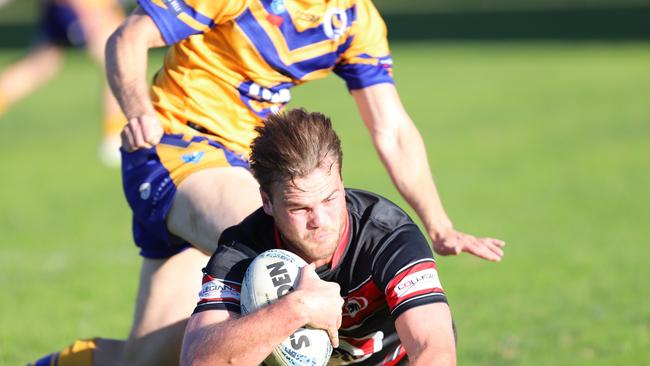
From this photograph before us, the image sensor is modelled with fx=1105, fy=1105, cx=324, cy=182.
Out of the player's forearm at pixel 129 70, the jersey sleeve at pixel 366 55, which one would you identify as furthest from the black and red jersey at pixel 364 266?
the jersey sleeve at pixel 366 55

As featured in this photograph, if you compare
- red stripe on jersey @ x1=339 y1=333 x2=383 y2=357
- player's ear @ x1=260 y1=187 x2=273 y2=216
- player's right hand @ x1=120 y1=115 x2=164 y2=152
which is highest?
player's right hand @ x1=120 y1=115 x2=164 y2=152

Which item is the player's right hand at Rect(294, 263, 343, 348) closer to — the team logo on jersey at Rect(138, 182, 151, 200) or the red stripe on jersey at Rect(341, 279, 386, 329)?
the red stripe on jersey at Rect(341, 279, 386, 329)

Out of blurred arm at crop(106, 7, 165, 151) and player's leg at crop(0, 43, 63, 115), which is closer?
blurred arm at crop(106, 7, 165, 151)

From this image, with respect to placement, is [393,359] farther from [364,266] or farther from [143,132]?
[143,132]

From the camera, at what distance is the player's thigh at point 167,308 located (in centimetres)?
536

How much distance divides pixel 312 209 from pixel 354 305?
61 centimetres

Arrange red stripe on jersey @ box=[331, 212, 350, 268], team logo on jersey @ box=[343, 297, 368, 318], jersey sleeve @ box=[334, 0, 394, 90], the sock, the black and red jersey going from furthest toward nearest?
the sock, jersey sleeve @ box=[334, 0, 394, 90], team logo on jersey @ box=[343, 297, 368, 318], red stripe on jersey @ box=[331, 212, 350, 268], the black and red jersey

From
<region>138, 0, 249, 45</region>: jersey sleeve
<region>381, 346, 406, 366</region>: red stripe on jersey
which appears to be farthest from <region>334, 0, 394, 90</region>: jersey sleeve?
<region>381, 346, 406, 366</region>: red stripe on jersey

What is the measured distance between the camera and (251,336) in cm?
→ 398

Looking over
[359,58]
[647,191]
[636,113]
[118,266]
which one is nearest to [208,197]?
[359,58]

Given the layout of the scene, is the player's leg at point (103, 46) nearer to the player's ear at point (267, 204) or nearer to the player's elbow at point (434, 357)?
the player's ear at point (267, 204)

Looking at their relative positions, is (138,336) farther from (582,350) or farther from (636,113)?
(636,113)

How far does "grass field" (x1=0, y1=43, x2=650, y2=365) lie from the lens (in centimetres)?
684

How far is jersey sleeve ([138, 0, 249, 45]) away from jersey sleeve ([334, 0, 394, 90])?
2.19 feet
